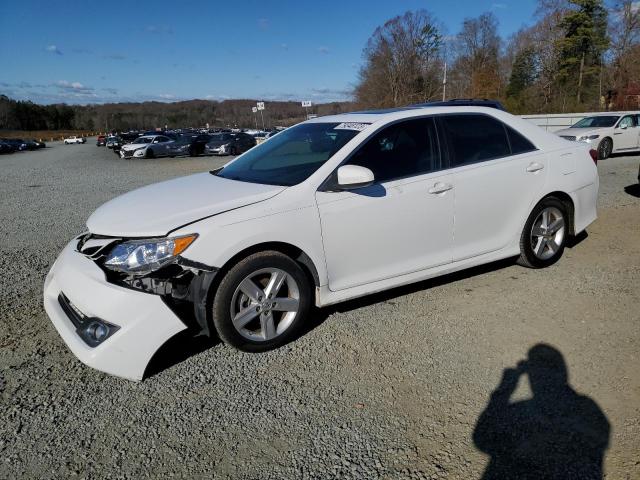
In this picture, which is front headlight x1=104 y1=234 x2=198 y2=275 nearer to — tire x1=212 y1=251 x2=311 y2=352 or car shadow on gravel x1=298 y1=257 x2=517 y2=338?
tire x1=212 y1=251 x2=311 y2=352

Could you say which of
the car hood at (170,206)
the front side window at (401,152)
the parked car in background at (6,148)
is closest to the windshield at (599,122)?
the front side window at (401,152)

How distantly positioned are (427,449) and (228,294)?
149 cm

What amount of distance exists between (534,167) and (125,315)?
3.69 m

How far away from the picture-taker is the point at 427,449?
2324mm

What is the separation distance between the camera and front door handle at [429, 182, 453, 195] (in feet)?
12.4

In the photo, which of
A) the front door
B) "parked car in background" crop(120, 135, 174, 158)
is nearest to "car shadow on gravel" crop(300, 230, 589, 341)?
the front door

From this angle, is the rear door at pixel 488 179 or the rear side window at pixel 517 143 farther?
the rear side window at pixel 517 143

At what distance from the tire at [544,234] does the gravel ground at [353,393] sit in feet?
0.79

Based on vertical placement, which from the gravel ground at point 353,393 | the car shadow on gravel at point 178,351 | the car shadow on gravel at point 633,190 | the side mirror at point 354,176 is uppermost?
the side mirror at point 354,176

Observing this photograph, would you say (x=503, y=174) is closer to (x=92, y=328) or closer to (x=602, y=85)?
(x=92, y=328)

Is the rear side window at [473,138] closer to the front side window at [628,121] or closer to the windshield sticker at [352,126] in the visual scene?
the windshield sticker at [352,126]

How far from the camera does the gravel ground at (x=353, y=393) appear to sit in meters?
2.29

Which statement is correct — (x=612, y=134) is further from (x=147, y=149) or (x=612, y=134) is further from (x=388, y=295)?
(x=147, y=149)

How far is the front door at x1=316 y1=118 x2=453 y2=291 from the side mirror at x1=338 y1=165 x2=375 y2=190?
12 cm
